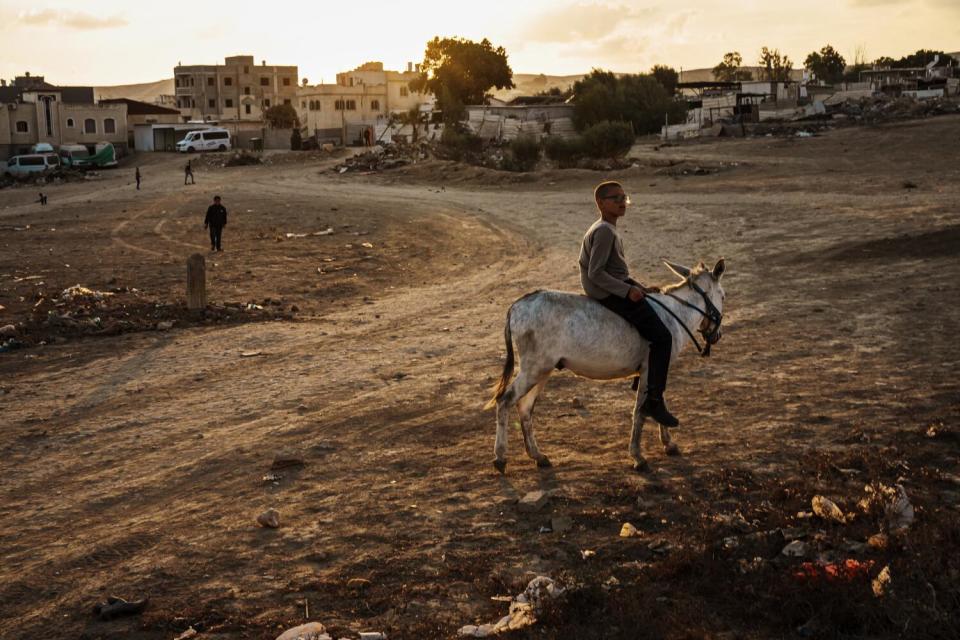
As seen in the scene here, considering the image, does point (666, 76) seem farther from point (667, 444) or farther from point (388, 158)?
point (667, 444)

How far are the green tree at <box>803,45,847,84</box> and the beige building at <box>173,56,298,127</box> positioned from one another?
237 ft

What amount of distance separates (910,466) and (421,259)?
58.2 feet

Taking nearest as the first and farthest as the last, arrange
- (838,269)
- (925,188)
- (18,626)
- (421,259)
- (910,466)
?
1. (18,626)
2. (910,466)
3. (838,269)
4. (421,259)
5. (925,188)

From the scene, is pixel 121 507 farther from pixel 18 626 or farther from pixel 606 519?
pixel 606 519

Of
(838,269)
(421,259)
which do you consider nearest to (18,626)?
(838,269)

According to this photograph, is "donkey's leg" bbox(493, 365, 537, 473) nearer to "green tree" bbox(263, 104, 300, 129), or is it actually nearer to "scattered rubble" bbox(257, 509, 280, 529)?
"scattered rubble" bbox(257, 509, 280, 529)

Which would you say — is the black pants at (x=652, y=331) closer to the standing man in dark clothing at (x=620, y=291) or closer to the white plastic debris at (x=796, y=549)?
the standing man in dark clothing at (x=620, y=291)

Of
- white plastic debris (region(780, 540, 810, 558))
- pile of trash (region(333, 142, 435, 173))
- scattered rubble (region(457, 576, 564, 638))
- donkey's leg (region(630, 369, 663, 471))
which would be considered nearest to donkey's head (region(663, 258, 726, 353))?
donkey's leg (region(630, 369, 663, 471))

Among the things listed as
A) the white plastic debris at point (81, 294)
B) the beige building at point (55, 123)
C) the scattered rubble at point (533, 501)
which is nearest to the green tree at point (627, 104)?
the beige building at point (55, 123)

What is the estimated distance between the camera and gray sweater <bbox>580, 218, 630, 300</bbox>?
8.88m

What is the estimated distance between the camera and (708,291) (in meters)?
9.80

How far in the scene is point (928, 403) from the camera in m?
10.5

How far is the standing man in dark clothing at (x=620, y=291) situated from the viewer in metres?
8.88

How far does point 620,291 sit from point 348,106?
89313 millimetres
